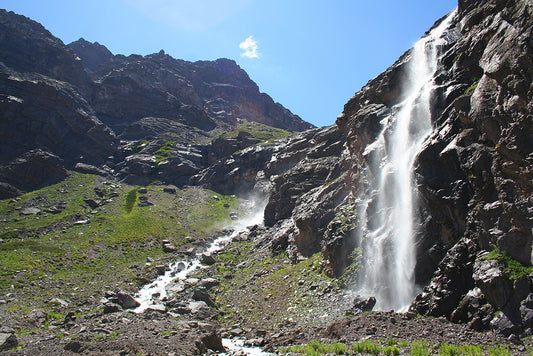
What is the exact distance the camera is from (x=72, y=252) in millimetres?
57031

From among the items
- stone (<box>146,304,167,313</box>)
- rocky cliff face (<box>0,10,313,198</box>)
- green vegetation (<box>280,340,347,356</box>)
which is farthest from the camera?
rocky cliff face (<box>0,10,313,198</box>)

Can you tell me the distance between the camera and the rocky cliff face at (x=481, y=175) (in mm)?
19422

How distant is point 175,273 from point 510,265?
4535 centimetres

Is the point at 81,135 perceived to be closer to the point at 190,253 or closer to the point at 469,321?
the point at 190,253

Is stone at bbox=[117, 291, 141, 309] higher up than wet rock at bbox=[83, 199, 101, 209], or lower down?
lower down

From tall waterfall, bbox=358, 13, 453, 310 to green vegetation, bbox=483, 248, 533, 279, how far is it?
7.29 m

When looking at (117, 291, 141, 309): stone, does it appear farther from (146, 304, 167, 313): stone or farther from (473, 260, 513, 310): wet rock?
(473, 260, 513, 310): wet rock

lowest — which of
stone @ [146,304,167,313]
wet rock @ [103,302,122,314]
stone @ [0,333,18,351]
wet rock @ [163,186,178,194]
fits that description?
stone @ [0,333,18,351]

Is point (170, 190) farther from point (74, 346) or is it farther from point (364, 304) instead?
point (74, 346)

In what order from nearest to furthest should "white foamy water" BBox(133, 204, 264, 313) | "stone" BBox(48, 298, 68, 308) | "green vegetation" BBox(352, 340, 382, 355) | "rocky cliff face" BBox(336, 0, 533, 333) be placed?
1. "green vegetation" BBox(352, 340, 382, 355)
2. "rocky cliff face" BBox(336, 0, 533, 333)
3. "stone" BBox(48, 298, 68, 308)
4. "white foamy water" BBox(133, 204, 264, 313)

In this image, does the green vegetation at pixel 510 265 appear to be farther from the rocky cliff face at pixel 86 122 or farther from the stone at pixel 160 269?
the rocky cliff face at pixel 86 122

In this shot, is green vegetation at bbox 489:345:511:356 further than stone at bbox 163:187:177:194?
No

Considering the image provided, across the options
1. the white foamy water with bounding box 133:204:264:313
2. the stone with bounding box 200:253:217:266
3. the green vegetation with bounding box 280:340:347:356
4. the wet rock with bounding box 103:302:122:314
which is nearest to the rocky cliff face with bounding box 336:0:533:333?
the green vegetation with bounding box 280:340:347:356

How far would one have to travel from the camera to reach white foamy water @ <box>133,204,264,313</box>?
41184 millimetres
